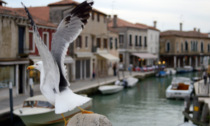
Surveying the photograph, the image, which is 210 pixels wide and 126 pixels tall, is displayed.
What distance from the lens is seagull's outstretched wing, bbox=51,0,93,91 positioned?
5.28 metres

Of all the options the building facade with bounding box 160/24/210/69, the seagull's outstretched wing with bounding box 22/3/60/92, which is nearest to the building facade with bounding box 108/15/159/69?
the building facade with bounding box 160/24/210/69

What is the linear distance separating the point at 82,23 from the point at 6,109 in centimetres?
827

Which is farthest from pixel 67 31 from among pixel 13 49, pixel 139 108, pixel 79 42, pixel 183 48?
pixel 183 48

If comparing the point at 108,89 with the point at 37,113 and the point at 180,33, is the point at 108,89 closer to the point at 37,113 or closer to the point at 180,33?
the point at 37,113

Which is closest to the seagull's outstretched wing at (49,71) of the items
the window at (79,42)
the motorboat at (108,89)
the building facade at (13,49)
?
the building facade at (13,49)

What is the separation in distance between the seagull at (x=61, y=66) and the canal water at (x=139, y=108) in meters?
8.52

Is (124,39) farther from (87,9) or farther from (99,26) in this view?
(87,9)

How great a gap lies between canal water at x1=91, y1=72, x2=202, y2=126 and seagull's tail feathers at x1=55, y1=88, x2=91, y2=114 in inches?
336

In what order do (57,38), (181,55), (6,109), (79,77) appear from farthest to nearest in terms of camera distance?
(181,55), (79,77), (6,109), (57,38)

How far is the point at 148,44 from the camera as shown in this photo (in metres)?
44.9

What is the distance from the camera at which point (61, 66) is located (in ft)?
17.3

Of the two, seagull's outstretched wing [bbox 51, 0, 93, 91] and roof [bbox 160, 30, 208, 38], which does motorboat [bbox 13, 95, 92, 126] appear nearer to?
seagull's outstretched wing [bbox 51, 0, 93, 91]

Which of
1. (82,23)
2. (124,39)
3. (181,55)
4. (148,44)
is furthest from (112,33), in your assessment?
(82,23)

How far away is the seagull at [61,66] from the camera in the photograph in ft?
16.4
